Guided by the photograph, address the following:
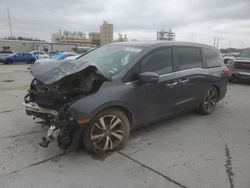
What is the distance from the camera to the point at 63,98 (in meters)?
3.38

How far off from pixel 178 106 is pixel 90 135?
6.62 feet

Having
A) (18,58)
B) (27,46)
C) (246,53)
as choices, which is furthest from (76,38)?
(246,53)

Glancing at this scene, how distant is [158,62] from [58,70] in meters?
1.75

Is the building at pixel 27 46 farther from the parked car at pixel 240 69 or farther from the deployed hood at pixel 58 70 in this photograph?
the deployed hood at pixel 58 70

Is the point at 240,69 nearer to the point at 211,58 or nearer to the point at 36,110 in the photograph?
the point at 211,58

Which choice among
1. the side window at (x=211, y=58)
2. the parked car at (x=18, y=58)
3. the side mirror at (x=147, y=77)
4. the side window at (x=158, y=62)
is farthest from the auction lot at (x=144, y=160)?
the parked car at (x=18, y=58)

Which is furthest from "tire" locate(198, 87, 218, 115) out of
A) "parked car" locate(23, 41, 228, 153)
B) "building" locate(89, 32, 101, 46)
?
"building" locate(89, 32, 101, 46)

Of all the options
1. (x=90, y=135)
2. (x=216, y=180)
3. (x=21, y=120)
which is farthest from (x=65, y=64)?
(x=216, y=180)

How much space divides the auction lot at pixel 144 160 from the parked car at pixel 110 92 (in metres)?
0.31

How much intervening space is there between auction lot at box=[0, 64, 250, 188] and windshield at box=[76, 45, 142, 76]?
1.27 meters

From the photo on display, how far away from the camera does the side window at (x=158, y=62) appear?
4.02 m

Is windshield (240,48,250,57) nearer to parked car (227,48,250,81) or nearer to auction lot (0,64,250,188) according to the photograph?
parked car (227,48,250,81)

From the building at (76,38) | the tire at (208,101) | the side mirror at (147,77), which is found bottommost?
the tire at (208,101)

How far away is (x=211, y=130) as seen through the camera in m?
4.75
